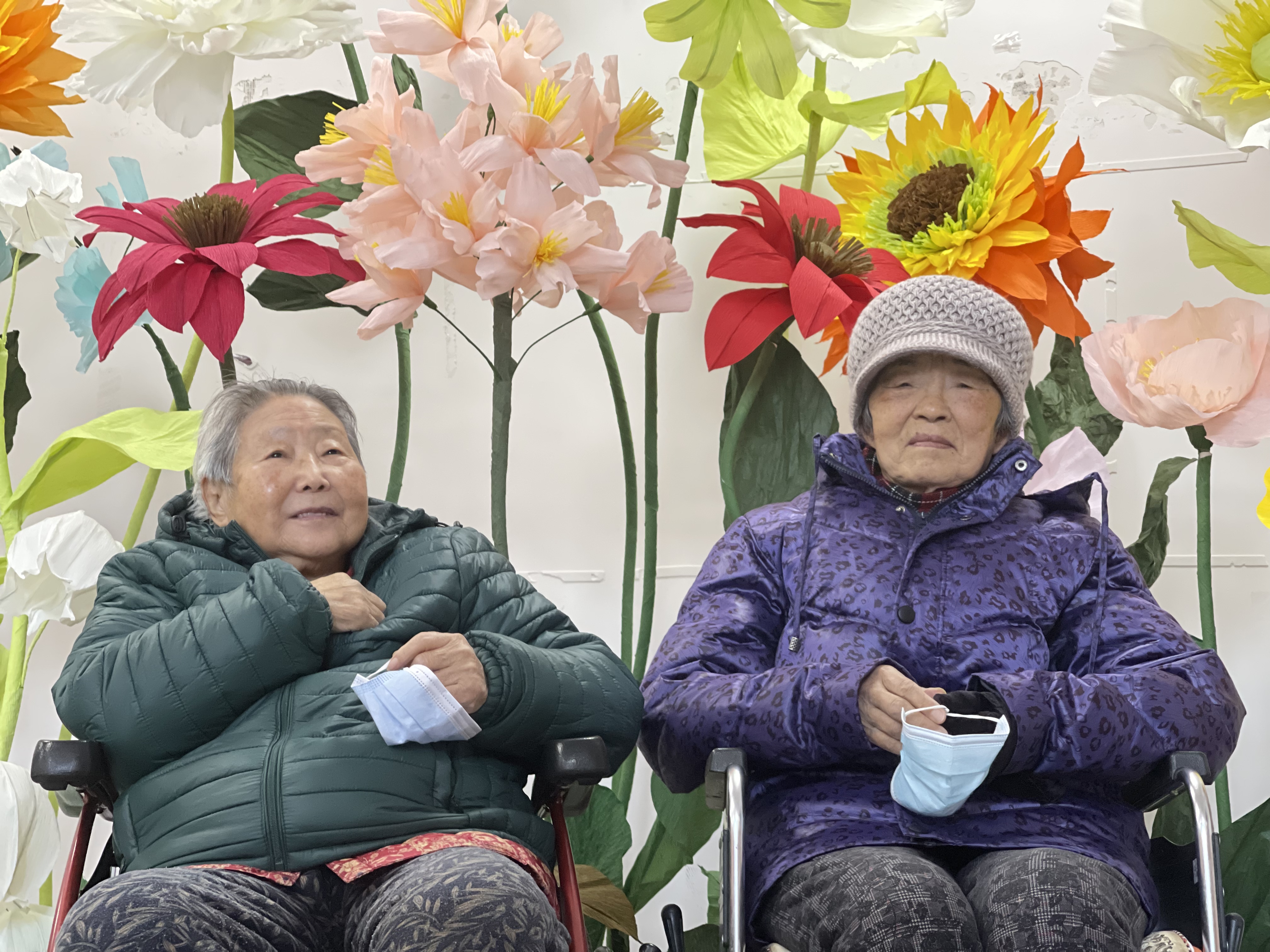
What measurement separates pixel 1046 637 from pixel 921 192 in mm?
763

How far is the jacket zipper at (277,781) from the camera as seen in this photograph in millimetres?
1537

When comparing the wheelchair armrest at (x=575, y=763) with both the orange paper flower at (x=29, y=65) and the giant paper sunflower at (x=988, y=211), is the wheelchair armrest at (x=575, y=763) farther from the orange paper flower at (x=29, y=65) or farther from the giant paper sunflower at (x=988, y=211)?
the orange paper flower at (x=29, y=65)

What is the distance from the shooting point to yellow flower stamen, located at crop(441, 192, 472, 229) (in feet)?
6.32

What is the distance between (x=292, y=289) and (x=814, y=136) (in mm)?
955

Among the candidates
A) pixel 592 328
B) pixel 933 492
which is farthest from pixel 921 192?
pixel 592 328

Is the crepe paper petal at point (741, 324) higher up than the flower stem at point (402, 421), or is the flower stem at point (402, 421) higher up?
the crepe paper petal at point (741, 324)

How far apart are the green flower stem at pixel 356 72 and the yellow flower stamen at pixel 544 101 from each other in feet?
1.85

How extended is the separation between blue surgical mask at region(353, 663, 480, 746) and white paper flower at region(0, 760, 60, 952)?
0.77m

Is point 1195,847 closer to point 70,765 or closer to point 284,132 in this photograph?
point 70,765

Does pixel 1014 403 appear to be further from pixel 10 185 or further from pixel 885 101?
pixel 10 185

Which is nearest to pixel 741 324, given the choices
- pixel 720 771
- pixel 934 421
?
pixel 934 421

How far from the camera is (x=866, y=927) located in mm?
1406

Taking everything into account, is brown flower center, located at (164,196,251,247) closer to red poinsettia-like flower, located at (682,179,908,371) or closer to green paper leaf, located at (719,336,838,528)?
red poinsettia-like flower, located at (682,179,908,371)

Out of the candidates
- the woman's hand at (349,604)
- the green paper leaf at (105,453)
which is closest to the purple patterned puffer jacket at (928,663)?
the woman's hand at (349,604)
